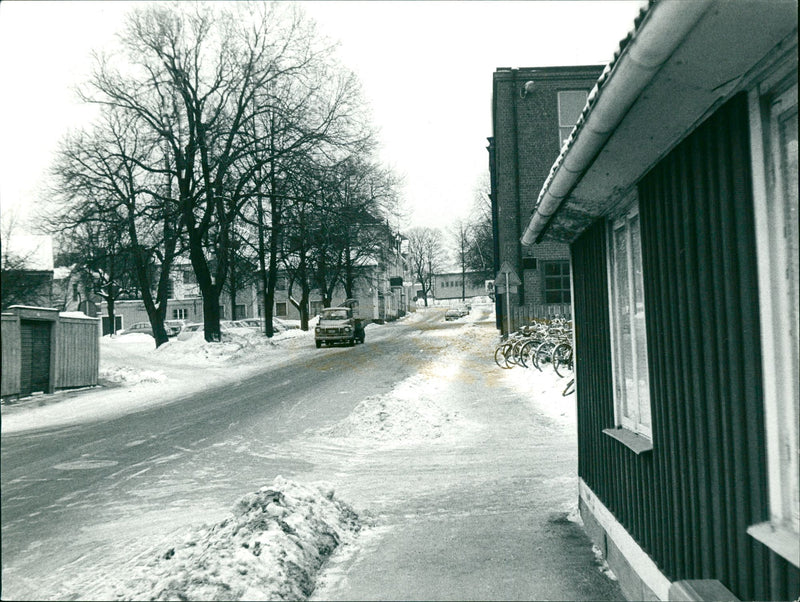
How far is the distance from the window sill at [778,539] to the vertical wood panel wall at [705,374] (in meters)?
0.05

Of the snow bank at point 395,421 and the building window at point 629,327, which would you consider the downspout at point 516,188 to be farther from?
the building window at point 629,327

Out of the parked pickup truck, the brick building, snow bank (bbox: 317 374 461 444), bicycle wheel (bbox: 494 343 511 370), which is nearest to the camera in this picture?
snow bank (bbox: 317 374 461 444)

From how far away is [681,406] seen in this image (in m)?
3.27

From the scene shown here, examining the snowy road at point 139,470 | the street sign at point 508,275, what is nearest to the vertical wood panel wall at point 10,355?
the snowy road at point 139,470

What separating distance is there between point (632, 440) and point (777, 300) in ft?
6.79

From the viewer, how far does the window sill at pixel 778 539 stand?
218cm

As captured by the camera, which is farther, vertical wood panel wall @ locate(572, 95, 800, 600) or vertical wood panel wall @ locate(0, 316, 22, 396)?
vertical wood panel wall @ locate(572, 95, 800, 600)

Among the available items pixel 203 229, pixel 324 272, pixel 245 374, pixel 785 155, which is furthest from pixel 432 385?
pixel 324 272

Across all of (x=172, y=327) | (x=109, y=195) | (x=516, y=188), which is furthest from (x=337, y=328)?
(x=109, y=195)

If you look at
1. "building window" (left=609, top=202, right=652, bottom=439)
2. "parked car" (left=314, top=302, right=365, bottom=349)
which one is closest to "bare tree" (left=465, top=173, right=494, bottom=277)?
"parked car" (left=314, top=302, right=365, bottom=349)

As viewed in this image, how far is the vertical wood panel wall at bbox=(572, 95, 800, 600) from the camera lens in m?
2.48

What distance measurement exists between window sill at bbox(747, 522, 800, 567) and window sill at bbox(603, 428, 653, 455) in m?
1.37

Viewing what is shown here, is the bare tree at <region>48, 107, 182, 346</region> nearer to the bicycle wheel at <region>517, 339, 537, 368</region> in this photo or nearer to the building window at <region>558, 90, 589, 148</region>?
the bicycle wheel at <region>517, 339, 537, 368</region>

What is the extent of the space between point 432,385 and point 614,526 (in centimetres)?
1079
